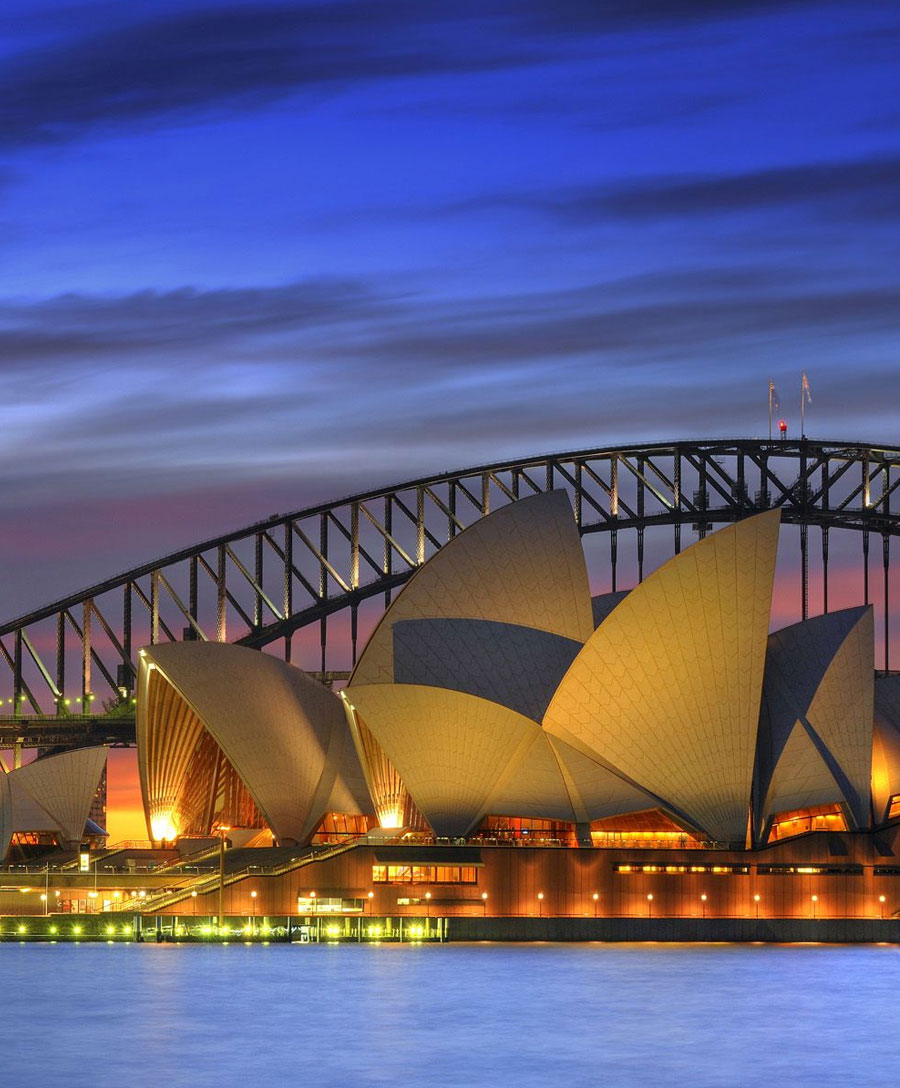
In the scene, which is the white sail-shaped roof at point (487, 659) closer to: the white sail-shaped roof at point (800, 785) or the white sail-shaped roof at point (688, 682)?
the white sail-shaped roof at point (688, 682)

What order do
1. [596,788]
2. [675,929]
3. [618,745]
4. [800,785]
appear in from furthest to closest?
[596,788], [800,785], [618,745], [675,929]

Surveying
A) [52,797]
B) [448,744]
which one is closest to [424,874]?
[448,744]

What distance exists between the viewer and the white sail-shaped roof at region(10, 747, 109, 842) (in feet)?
388

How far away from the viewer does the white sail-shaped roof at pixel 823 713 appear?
3548 inches

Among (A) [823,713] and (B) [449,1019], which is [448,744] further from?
(B) [449,1019]

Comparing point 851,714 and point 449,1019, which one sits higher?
point 851,714

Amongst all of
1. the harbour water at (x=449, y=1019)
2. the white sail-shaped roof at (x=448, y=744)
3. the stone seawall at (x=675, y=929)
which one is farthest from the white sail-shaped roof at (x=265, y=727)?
the harbour water at (x=449, y=1019)

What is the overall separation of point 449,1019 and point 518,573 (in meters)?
38.0

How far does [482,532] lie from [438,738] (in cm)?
934

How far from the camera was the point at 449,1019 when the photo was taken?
5869 cm

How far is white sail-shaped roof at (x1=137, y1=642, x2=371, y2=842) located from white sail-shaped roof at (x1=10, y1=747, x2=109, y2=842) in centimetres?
1534

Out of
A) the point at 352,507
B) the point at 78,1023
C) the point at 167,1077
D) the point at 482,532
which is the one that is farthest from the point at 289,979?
the point at 352,507

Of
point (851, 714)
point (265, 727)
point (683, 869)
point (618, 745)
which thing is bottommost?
point (683, 869)

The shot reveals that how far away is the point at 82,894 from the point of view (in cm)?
9956
